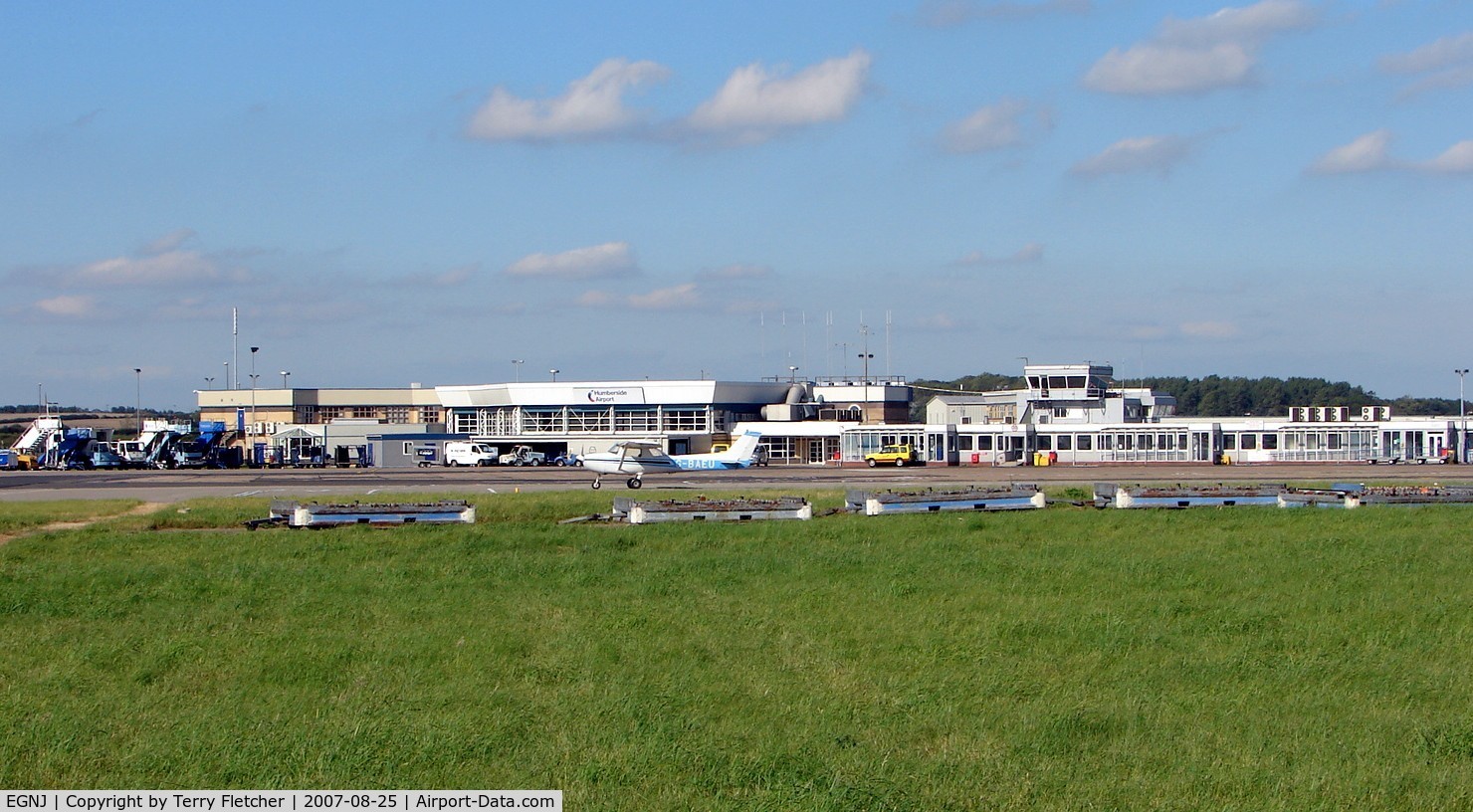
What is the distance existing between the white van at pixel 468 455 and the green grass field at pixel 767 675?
69559 mm

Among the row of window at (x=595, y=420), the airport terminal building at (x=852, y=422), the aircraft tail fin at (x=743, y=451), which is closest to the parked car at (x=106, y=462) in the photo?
the airport terminal building at (x=852, y=422)

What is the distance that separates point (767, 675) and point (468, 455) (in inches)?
3252

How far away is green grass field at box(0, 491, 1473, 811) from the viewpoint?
9.65 metres

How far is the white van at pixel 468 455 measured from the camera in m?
92.8

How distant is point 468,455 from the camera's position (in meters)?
93.2

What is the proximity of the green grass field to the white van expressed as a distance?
69.6 metres

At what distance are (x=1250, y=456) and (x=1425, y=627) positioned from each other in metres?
72.2

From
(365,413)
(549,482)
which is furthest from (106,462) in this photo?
(549,482)

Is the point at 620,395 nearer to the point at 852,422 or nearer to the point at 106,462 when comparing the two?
the point at 852,422

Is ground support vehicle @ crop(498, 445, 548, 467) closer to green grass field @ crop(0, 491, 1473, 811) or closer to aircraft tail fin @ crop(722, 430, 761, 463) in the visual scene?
aircraft tail fin @ crop(722, 430, 761, 463)

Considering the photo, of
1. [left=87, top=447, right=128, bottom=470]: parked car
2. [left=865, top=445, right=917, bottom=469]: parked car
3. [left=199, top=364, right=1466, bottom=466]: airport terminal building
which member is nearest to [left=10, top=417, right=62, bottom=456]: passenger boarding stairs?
[left=87, top=447, right=128, bottom=470]: parked car

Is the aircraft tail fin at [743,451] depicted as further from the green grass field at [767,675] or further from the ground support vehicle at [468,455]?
the ground support vehicle at [468,455]

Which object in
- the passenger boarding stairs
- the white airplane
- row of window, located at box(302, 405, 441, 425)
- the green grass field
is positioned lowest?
the green grass field

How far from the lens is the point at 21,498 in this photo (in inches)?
1799
